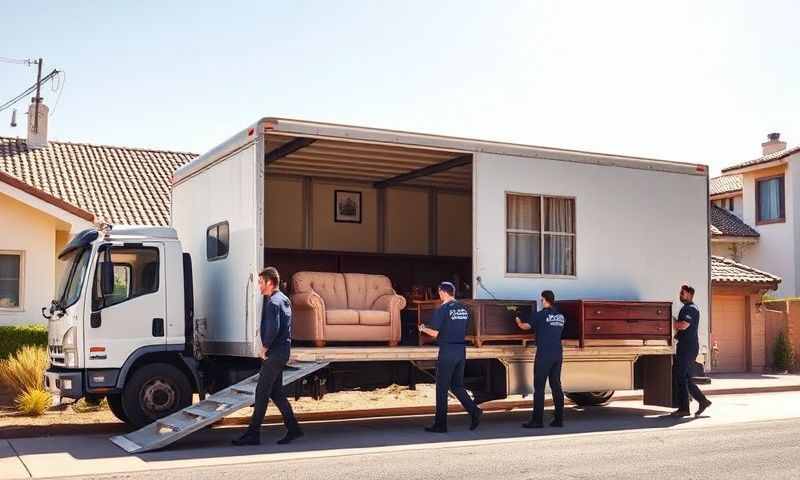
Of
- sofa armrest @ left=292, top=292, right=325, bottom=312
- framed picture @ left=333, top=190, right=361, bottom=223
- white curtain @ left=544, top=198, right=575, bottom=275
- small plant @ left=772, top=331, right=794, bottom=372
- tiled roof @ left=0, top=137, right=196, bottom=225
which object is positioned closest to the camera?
sofa armrest @ left=292, top=292, right=325, bottom=312

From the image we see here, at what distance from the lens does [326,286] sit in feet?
Result: 46.5

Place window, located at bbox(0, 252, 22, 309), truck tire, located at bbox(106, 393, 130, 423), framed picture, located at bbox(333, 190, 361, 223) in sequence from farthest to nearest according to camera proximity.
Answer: window, located at bbox(0, 252, 22, 309), framed picture, located at bbox(333, 190, 361, 223), truck tire, located at bbox(106, 393, 130, 423)

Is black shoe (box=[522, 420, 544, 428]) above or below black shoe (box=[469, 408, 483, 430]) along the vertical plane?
below

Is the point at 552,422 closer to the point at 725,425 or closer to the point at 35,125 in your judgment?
the point at 725,425

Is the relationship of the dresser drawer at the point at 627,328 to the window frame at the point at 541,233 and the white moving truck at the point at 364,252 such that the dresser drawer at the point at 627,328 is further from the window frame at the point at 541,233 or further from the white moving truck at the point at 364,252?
the window frame at the point at 541,233

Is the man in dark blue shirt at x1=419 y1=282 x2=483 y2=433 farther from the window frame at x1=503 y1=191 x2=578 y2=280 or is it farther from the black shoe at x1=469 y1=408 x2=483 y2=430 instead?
the window frame at x1=503 y1=191 x2=578 y2=280

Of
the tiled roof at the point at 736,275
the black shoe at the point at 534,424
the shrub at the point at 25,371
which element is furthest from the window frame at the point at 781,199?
the shrub at the point at 25,371

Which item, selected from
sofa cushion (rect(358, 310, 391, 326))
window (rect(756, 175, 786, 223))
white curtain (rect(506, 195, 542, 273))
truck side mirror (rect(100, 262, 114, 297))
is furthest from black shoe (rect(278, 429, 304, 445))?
window (rect(756, 175, 786, 223))

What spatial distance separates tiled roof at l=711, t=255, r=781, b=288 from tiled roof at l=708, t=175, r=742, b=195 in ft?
30.1

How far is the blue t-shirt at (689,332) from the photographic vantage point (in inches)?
570

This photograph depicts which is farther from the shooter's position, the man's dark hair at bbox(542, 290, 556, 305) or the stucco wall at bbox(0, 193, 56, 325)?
the stucco wall at bbox(0, 193, 56, 325)

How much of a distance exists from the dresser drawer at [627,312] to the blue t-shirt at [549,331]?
778mm

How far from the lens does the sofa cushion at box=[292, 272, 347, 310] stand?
45.4 ft

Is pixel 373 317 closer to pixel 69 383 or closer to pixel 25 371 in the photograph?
pixel 69 383
